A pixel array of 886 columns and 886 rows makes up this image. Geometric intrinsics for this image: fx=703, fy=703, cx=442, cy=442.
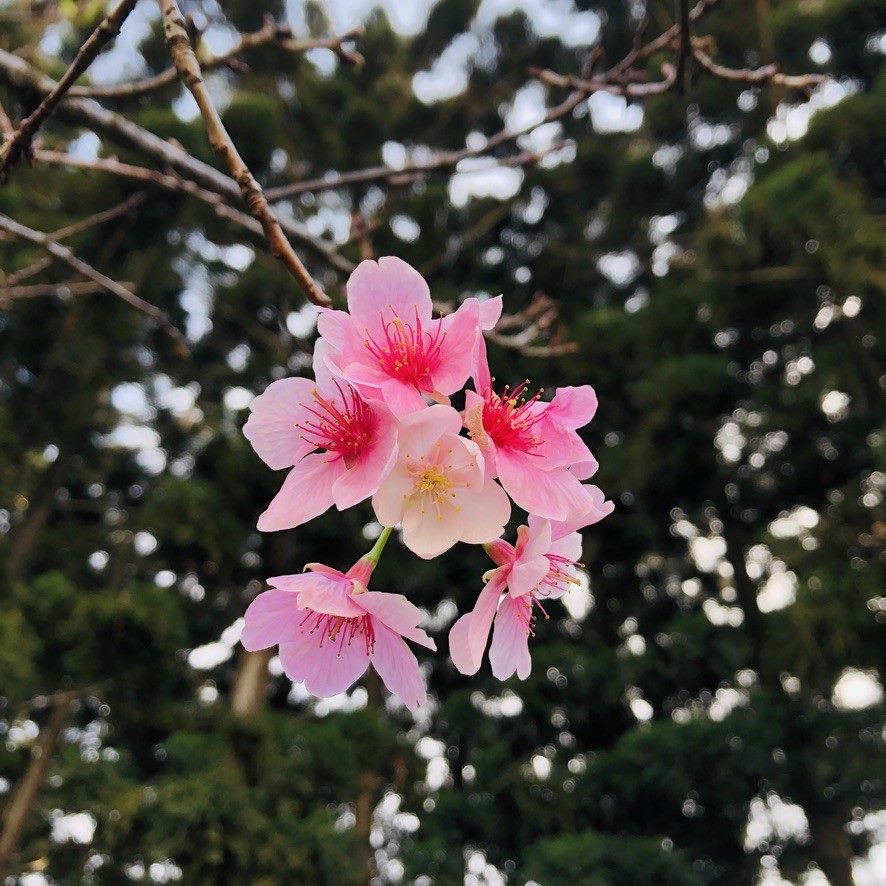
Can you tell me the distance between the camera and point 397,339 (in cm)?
49

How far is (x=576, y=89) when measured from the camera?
3.18 feet

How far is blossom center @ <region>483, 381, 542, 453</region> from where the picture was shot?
1.58 ft

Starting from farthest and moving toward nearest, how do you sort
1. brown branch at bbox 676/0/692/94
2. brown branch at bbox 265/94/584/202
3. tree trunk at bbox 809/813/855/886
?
tree trunk at bbox 809/813/855/886, brown branch at bbox 265/94/584/202, brown branch at bbox 676/0/692/94

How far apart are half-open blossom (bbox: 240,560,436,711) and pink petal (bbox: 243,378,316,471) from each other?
3.3 inches

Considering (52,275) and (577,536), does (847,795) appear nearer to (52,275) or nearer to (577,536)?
(577,536)

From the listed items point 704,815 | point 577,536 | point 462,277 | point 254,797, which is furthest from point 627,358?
point 577,536

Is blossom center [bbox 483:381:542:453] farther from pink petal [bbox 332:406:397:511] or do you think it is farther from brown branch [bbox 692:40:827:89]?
brown branch [bbox 692:40:827:89]

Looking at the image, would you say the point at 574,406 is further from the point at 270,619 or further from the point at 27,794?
the point at 27,794

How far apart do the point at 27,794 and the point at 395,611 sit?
3246mm

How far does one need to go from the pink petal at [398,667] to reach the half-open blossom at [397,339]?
17cm

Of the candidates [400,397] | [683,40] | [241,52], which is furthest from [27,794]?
[683,40]

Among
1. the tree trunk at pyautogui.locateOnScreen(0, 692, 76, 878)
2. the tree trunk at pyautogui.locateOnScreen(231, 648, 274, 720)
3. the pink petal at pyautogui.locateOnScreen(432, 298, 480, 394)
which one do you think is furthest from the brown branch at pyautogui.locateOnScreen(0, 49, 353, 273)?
the tree trunk at pyautogui.locateOnScreen(0, 692, 76, 878)

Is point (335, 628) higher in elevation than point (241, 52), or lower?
lower

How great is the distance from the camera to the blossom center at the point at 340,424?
0.47 m
